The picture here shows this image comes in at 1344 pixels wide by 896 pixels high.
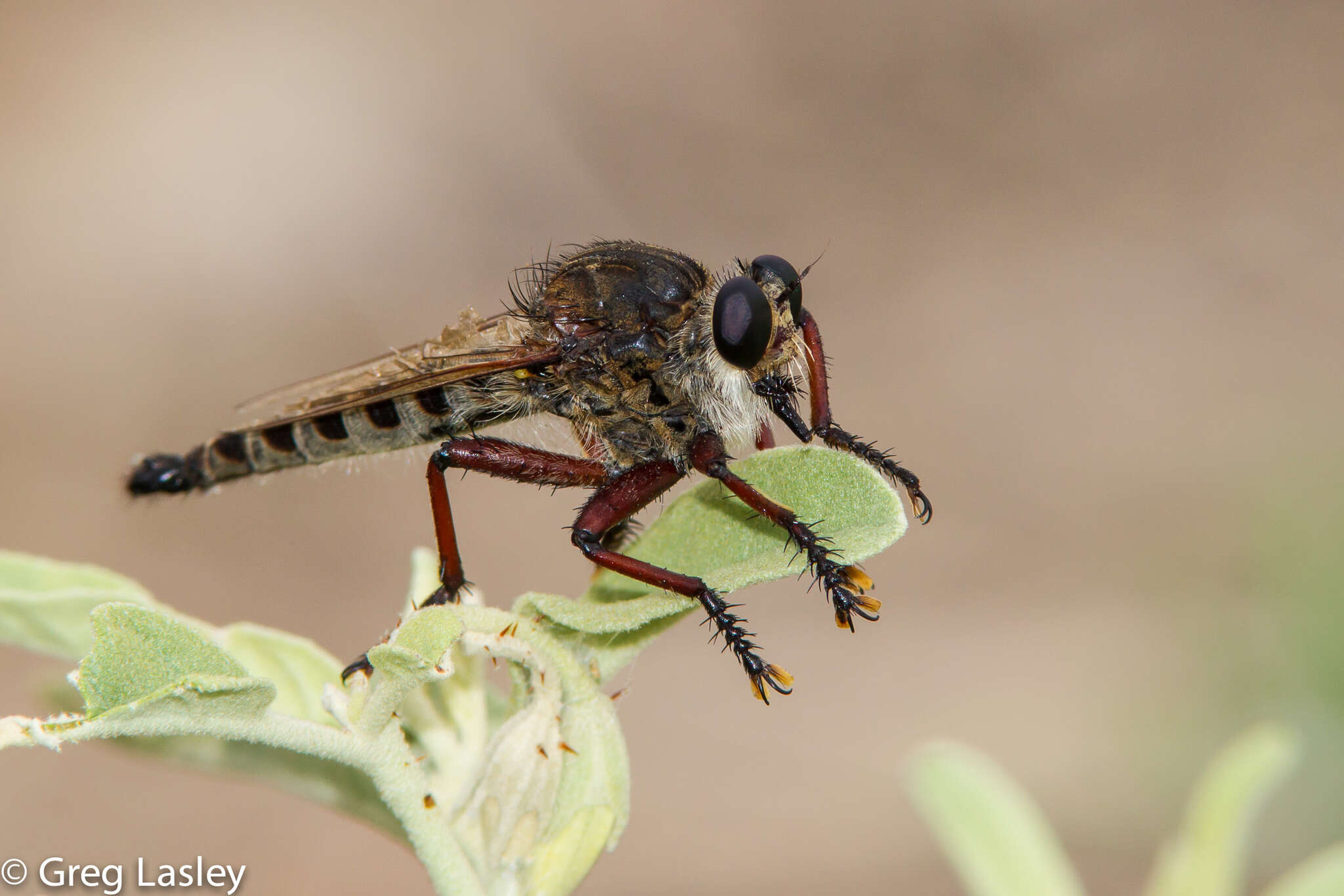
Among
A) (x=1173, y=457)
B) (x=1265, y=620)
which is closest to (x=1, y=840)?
(x=1265, y=620)

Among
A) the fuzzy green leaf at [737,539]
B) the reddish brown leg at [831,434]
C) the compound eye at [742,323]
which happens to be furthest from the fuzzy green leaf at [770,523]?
the compound eye at [742,323]

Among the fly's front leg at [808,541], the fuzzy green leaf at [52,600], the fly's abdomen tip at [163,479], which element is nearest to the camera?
the fuzzy green leaf at [52,600]

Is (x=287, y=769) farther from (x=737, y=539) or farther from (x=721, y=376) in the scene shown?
(x=721, y=376)

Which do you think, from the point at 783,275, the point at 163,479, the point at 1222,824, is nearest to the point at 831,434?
the point at 783,275

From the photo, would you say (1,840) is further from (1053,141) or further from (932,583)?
(1053,141)

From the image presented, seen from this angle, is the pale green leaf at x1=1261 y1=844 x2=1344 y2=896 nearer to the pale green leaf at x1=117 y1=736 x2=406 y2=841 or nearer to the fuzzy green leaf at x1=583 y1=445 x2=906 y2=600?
the fuzzy green leaf at x1=583 y1=445 x2=906 y2=600

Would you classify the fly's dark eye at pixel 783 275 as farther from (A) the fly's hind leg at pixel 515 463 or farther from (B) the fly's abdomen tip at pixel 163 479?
(B) the fly's abdomen tip at pixel 163 479

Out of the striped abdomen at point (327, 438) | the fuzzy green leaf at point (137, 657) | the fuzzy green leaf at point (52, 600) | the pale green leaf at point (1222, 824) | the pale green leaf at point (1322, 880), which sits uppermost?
the striped abdomen at point (327, 438)
